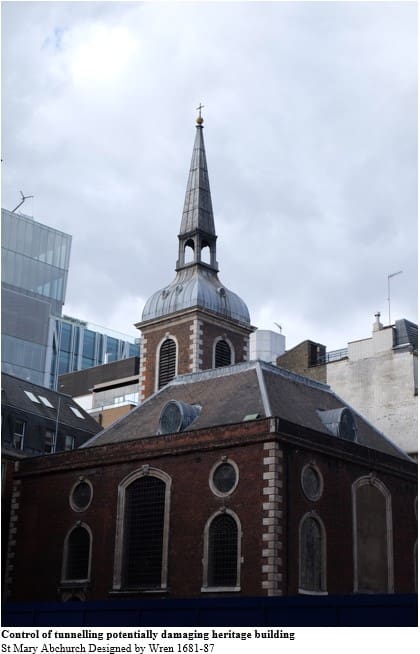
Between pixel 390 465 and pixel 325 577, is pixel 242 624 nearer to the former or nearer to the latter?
pixel 325 577

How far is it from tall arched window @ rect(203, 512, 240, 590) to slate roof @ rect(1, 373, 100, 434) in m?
16.6

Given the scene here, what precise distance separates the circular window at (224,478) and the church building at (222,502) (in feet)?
0.18

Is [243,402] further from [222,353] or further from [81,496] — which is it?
[222,353]

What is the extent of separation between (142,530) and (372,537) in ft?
30.4

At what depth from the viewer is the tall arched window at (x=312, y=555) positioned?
3553 centimetres

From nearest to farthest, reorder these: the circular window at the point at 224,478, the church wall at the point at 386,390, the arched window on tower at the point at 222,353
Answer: the circular window at the point at 224,478 → the arched window on tower at the point at 222,353 → the church wall at the point at 386,390

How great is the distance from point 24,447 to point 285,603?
1060 inches

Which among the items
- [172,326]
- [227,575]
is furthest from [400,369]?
[227,575]

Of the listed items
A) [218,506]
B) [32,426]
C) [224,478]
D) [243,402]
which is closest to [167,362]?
[32,426]

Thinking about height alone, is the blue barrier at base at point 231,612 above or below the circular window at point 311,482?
below

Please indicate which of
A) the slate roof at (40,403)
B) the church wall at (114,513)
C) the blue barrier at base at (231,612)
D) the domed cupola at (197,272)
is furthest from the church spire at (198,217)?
the blue barrier at base at (231,612)

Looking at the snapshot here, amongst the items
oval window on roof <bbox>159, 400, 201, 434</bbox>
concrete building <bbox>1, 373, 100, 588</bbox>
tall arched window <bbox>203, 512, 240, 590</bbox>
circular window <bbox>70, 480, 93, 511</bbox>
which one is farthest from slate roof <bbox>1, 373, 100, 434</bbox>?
tall arched window <bbox>203, 512, 240, 590</bbox>

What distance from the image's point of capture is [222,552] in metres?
35.7

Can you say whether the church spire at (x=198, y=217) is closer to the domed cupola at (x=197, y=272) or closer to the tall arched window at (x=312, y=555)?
the domed cupola at (x=197, y=272)
